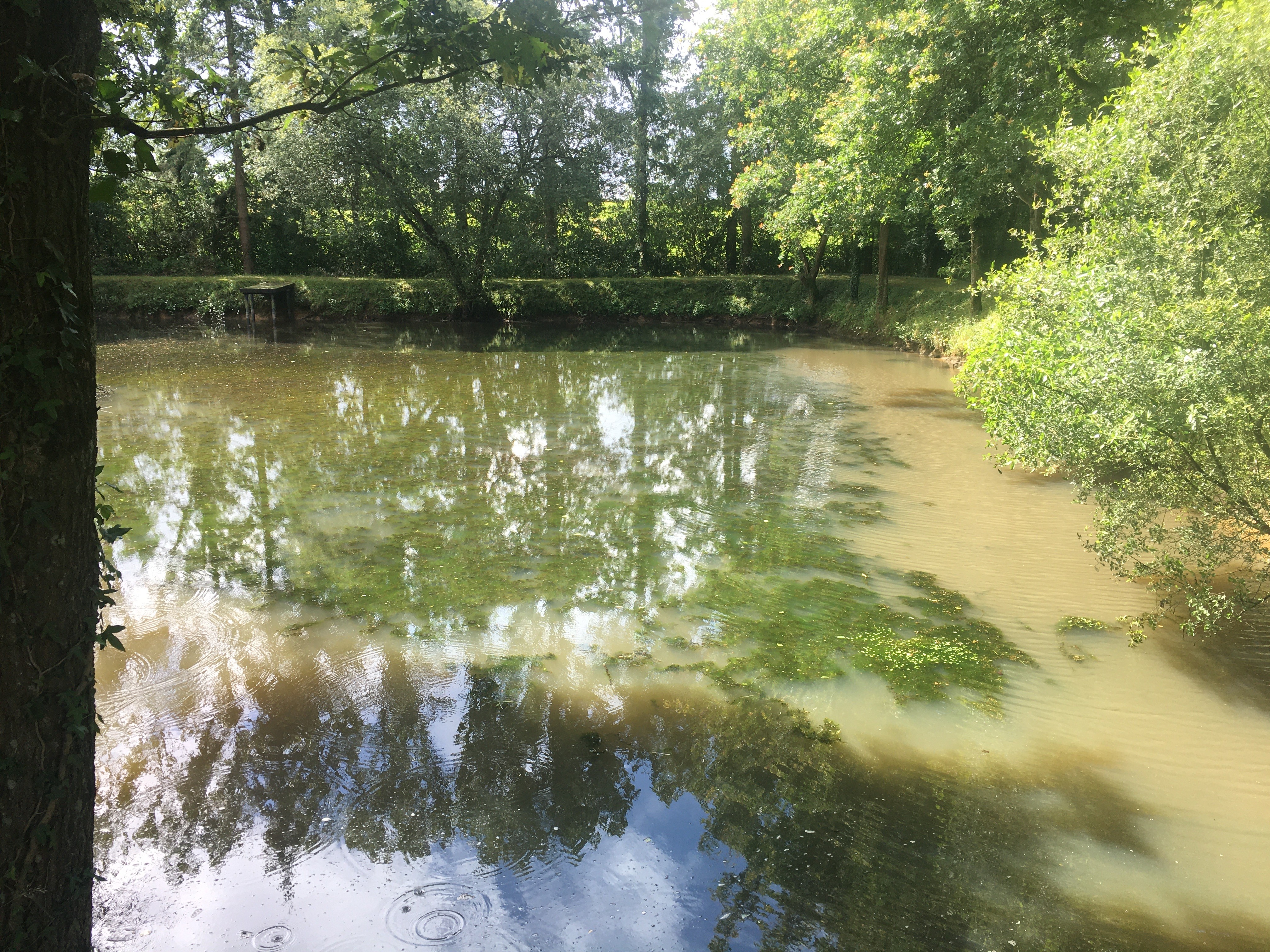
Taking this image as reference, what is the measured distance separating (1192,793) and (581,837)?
3.02 m

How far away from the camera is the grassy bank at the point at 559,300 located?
930 inches

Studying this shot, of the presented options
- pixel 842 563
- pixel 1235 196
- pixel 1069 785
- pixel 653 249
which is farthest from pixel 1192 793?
pixel 653 249

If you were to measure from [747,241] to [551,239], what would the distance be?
25.3 ft

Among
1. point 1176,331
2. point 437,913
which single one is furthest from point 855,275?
point 437,913

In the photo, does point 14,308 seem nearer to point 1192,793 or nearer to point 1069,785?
point 1069,785

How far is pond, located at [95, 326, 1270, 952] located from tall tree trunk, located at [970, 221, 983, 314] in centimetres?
1002

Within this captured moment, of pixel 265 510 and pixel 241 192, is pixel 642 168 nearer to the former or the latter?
pixel 241 192

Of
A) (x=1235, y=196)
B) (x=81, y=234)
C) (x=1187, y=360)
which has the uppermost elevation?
(x=1235, y=196)

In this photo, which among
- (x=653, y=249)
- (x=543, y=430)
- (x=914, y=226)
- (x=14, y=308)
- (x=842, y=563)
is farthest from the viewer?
(x=653, y=249)

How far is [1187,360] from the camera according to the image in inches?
173

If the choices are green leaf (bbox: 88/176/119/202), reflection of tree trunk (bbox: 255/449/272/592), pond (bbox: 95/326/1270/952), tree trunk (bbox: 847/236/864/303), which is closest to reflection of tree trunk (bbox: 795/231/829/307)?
tree trunk (bbox: 847/236/864/303)

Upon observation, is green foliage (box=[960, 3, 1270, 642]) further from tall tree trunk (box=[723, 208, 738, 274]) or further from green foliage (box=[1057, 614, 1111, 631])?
tall tree trunk (box=[723, 208, 738, 274])

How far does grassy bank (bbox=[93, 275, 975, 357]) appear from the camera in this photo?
23.6m

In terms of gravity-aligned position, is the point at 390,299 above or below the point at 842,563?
above
